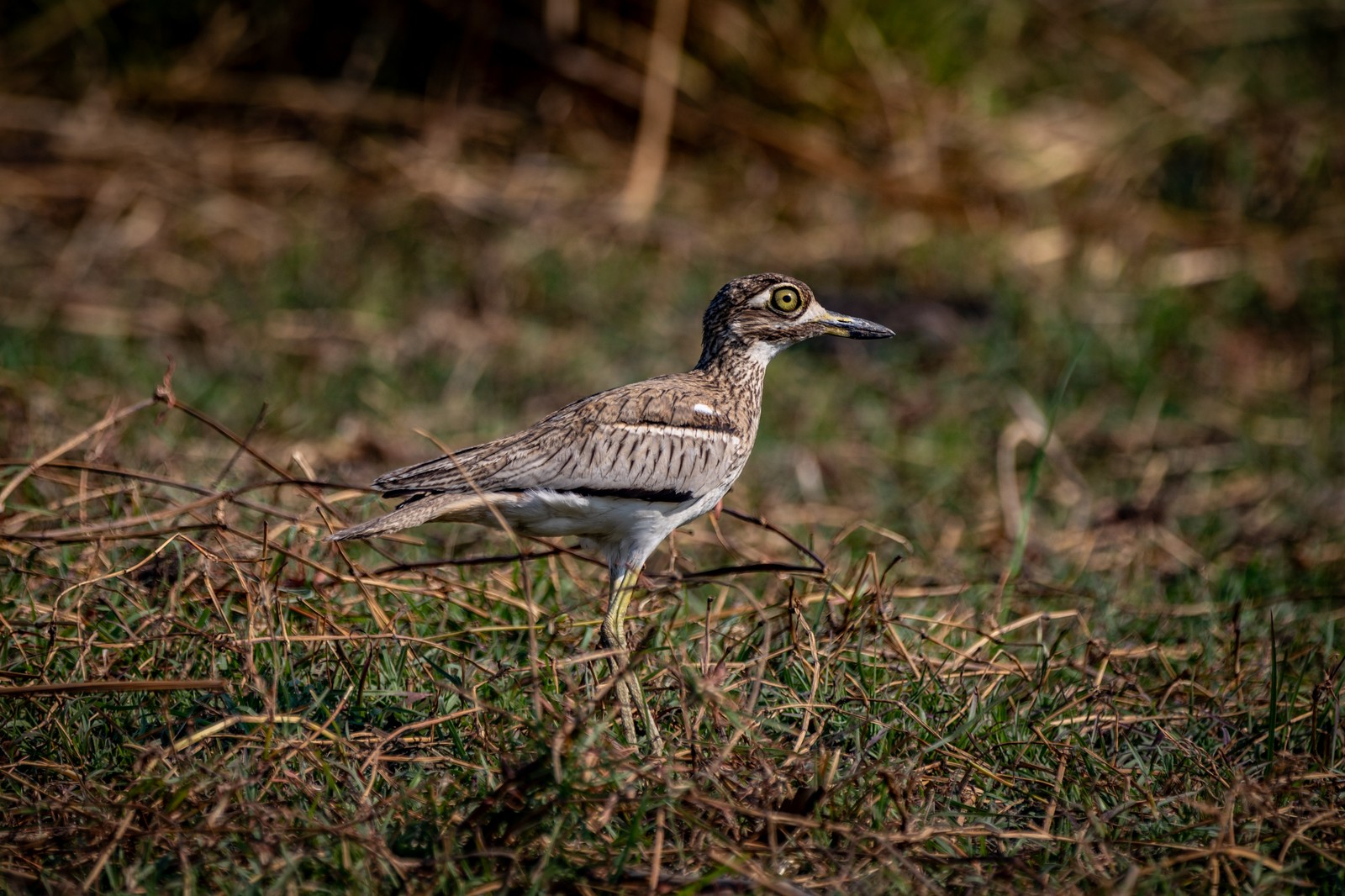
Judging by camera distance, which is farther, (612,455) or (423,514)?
(612,455)

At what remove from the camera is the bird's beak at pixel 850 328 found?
420cm

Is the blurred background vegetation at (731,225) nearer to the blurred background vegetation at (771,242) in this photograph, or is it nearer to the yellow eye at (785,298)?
the blurred background vegetation at (771,242)

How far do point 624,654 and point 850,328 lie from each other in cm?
148

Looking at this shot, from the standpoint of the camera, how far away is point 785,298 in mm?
4109

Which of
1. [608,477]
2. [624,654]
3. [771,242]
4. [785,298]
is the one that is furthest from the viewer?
[771,242]

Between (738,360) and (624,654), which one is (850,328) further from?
(624,654)

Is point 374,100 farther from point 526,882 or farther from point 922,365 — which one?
point 526,882

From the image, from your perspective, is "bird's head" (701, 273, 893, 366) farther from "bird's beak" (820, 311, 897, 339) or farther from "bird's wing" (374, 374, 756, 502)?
"bird's wing" (374, 374, 756, 502)

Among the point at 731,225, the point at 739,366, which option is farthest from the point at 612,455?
the point at 731,225

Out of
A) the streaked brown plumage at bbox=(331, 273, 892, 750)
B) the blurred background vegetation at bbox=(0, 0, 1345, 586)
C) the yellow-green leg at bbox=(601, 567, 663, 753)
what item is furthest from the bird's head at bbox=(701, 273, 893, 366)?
the blurred background vegetation at bbox=(0, 0, 1345, 586)

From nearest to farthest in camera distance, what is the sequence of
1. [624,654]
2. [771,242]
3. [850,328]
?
[624,654] < [850,328] < [771,242]

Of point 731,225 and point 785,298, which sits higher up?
point 731,225

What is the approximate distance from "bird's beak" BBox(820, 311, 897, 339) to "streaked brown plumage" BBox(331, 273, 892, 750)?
1.46 feet

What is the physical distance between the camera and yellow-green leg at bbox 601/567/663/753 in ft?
10.2
